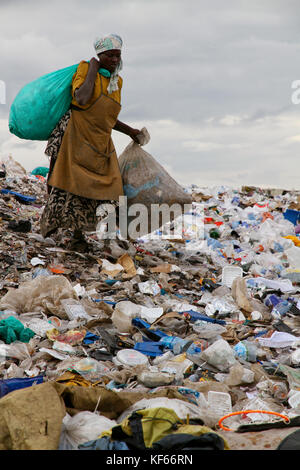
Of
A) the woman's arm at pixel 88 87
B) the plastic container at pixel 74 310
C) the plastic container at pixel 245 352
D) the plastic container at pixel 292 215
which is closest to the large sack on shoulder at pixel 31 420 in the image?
the plastic container at pixel 245 352

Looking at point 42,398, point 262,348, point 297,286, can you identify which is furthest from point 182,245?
point 42,398

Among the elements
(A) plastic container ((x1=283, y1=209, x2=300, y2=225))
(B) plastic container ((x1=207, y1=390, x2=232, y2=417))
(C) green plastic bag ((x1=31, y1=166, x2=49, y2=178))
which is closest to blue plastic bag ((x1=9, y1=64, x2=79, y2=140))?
(B) plastic container ((x1=207, y1=390, x2=232, y2=417))

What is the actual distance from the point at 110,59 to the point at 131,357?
2.91m

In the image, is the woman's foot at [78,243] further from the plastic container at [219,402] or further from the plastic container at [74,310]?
the plastic container at [219,402]

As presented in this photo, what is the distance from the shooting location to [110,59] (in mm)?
5098

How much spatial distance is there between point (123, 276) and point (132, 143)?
4.71ft

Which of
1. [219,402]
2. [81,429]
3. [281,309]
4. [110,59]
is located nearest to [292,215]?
[281,309]

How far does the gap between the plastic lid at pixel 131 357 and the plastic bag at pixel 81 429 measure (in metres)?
1.16

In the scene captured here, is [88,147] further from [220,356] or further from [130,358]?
[220,356]

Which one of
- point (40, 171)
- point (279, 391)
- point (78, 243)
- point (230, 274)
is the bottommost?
point (279, 391)

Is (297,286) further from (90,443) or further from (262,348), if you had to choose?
(90,443)

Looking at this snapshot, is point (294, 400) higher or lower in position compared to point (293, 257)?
lower

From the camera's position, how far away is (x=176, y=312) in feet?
14.8

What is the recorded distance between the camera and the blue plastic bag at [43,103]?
5203mm
